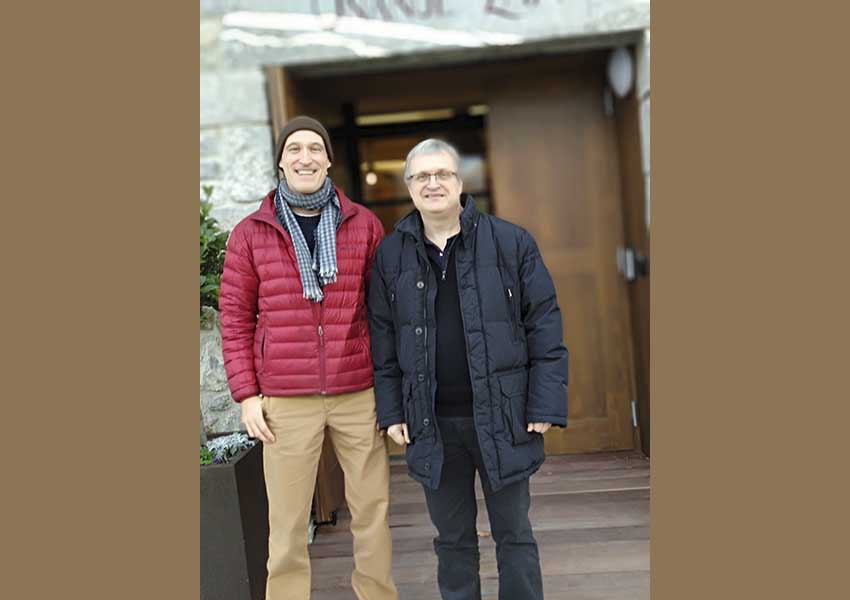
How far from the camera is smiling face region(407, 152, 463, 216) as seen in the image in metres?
2.19

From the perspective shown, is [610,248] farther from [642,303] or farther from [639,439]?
[639,439]

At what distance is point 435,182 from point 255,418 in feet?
3.33

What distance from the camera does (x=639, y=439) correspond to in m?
4.44

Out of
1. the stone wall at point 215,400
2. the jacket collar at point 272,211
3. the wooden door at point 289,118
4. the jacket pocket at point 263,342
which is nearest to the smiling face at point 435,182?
the jacket collar at point 272,211

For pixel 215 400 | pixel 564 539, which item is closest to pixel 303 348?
pixel 215 400

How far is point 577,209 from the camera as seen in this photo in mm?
4492

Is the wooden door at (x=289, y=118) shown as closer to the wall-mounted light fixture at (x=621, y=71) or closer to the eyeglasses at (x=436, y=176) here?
the eyeglasses at (x=436, y=176)

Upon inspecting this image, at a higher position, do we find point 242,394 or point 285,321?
point 285,321

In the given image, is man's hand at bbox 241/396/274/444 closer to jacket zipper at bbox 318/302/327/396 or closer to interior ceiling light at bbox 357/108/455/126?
jacket zipper at bbox 318/302/327/396

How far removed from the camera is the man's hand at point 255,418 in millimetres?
2346

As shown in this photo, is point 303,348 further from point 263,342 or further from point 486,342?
point 486,342

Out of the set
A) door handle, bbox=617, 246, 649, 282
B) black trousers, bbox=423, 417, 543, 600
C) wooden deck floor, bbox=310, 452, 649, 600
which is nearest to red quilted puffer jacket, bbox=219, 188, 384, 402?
black trousers, bbox=423, 417, 543, 600

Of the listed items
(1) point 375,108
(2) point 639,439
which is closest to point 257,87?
(1) point 375,108

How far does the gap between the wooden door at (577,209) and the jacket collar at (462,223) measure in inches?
88.7
